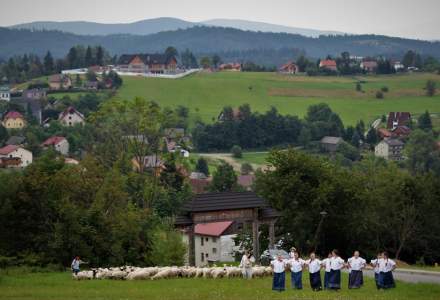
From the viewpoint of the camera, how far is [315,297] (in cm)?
2539

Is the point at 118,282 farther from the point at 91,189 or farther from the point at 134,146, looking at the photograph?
the point at 134,146

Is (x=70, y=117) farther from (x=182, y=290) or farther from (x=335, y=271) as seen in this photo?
(x=335, y=271)

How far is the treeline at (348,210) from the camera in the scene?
51.0 m

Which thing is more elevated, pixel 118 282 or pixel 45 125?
pixel 118 282

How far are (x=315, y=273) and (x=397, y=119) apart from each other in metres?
156

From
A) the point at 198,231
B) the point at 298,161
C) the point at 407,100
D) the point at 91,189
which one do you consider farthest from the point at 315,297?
the point at 407,100

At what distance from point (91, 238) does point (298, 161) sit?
17779 millimetres

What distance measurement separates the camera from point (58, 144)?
142125 millimetres

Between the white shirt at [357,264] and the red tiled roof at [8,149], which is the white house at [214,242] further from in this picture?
the red tiled roof at [8,149]

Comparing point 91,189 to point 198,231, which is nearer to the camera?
point 91,189

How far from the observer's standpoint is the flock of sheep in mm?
31312

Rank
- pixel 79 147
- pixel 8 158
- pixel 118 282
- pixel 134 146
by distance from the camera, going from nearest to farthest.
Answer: pixel 118 282 → pixel 134 146 → pixel 8 158 → pixel 79 147

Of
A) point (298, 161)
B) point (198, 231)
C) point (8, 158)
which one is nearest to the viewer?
point (298, 161)

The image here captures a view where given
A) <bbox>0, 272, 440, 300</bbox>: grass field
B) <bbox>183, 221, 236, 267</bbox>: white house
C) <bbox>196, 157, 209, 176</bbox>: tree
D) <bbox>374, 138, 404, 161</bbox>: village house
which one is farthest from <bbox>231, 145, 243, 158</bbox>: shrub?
<bbox>0, 272, 440, 300</bbox>: grass field
